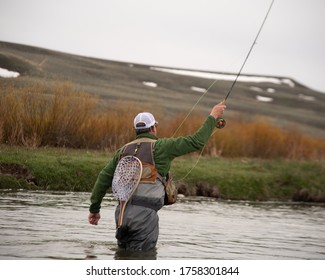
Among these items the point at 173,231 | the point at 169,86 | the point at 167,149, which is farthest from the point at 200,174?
the point at 169,86

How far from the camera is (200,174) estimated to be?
18531mm

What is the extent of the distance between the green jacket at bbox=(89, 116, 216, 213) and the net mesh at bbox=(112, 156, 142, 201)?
21 centimetres

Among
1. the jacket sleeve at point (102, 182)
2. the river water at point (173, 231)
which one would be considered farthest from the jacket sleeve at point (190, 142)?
the river water at point (173, 231)

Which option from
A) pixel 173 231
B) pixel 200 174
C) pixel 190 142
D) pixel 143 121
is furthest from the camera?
pixel 200 174

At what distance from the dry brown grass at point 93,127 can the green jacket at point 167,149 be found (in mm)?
7831

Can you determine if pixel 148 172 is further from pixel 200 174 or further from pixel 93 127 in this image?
pixel 93 127

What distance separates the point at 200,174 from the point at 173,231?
703cm

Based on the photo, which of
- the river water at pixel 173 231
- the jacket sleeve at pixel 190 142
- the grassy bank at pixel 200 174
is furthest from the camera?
the grassy bank at pixel 200 174

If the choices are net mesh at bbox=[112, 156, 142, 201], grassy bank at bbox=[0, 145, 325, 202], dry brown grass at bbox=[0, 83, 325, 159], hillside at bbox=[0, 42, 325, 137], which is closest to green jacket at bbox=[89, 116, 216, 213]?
net mesh at bbox=[112, 156, 142, 201]

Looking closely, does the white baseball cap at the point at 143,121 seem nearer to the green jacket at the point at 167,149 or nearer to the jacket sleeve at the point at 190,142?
the green jacket at the point at 167,149

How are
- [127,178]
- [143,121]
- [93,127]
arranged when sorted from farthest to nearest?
[93,127], [143,121], [127,178]

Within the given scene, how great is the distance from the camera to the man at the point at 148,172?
8.20 metres

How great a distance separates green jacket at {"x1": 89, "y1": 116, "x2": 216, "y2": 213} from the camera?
813cm

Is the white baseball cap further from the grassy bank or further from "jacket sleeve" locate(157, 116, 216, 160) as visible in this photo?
the grassy bank
